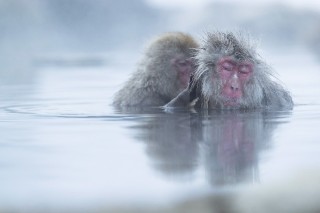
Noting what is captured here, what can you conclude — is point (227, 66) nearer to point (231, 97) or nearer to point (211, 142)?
point (231, 97)

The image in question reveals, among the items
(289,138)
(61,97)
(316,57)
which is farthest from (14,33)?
(289,138)

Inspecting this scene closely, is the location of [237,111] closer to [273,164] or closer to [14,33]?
[273,164]

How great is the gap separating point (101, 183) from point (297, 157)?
41.1 inches

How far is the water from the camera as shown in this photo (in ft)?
11.3

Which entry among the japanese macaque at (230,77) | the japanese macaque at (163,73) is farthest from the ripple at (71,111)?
the japanese macaque at (230,77)

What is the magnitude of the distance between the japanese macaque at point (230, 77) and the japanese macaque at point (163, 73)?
2.55 feet

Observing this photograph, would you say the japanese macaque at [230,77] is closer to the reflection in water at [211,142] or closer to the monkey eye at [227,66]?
the monkey eye at [227,66]

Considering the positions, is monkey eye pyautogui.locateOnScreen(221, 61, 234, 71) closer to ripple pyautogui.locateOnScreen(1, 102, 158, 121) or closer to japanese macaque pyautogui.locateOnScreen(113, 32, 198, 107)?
ripple pyautogui.locateOnScreen(1, 102, 158, 121)

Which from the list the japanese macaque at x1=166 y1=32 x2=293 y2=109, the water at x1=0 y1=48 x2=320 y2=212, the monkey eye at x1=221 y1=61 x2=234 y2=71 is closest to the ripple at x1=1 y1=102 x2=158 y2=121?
the water at x1=0 y1=48 x2=320 y2=212

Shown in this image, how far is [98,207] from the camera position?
3.18 m

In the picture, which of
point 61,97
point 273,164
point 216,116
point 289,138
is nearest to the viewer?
point 273,164

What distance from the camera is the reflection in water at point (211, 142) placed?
12.7 ft

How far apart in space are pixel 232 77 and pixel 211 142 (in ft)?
7.76

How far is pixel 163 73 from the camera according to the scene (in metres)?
8.49
